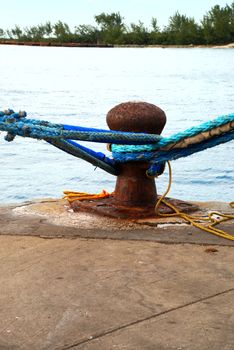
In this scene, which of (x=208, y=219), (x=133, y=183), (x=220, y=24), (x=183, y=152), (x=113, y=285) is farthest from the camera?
(x=220, y=24)

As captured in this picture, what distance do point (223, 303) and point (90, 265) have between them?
658mm

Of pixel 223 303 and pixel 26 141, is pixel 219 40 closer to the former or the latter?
pixel 26 141

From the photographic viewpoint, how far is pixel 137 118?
4.30 meters

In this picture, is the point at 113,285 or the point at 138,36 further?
the point at 138,36

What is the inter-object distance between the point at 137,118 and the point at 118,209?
0.49 meters

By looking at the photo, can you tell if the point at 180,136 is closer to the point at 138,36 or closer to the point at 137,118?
the point at 137,118

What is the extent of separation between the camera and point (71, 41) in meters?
116

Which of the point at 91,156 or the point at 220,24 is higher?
the point at 91,156

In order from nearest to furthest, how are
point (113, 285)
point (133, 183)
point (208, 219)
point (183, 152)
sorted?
1. point (113, 285)
2. point (208, 219)
3. point (183, 152)
4. point (133, 183)

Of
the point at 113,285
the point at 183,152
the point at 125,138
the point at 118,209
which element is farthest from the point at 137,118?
the point at 113,285

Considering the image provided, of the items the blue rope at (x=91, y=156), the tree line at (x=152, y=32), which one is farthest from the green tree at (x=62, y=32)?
the blue rope at (x=91, y=156)

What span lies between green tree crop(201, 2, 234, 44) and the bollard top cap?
323 ft

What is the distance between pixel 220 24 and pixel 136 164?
98639mm

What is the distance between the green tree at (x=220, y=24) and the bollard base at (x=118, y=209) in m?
98.6
